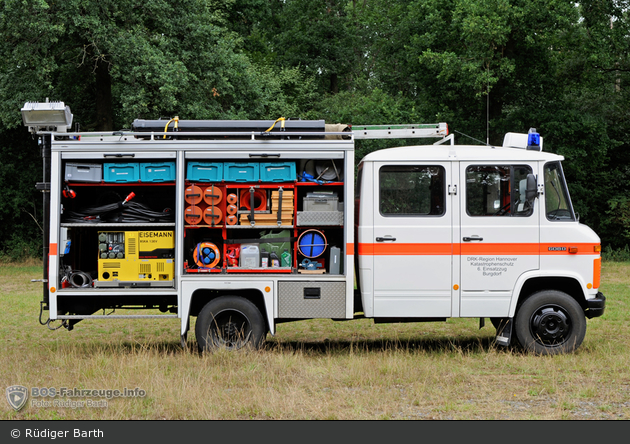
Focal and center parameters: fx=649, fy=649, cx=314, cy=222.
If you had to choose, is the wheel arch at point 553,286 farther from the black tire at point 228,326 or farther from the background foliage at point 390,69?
the background foliage at point 390,69

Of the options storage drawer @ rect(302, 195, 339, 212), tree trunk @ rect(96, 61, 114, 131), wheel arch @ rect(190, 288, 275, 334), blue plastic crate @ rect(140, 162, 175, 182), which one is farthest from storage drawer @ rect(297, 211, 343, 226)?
tree trunk @ rect(96, 61, 114, 131)

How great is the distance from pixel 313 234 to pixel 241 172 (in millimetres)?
1204

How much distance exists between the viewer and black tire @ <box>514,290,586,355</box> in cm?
814

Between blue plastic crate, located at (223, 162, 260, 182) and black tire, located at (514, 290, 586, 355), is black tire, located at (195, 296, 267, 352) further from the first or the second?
black tire, located at (514, 290, 586, 355)

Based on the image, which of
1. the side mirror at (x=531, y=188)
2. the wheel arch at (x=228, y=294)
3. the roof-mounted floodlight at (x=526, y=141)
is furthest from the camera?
the roof-mounted floodlight at (x=526, y=141)

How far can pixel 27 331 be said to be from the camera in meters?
10.9

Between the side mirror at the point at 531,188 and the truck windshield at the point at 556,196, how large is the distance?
0.74ft

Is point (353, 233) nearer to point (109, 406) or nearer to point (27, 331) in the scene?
point (109, 406)

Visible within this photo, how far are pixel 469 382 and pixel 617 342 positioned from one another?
3.54 meters

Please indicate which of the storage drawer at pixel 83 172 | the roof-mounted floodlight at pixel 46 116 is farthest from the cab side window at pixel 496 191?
the roof-mounted floodlight at pixel 46 116

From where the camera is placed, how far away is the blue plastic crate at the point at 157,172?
8.20 m

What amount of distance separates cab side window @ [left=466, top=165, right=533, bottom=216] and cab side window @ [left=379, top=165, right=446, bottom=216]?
37cm

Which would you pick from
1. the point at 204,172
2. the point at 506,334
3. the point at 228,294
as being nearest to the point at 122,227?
the point at 204,172

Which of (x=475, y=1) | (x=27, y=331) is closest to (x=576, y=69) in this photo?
(x=475, y=1)
